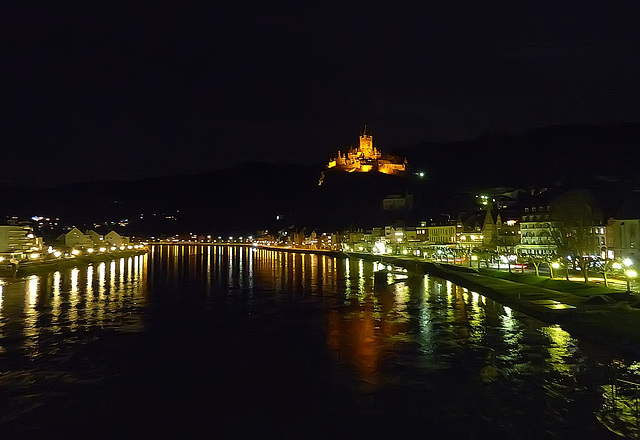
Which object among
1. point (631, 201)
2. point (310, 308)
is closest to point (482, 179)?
point (631, 201)

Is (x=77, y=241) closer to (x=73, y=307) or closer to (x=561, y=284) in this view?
(x=73, y=307)

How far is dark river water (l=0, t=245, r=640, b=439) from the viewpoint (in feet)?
37.4

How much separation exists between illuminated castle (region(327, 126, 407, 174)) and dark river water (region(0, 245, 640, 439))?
131 m

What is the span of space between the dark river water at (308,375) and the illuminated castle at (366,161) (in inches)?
5142

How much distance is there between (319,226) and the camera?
151875 millimetres

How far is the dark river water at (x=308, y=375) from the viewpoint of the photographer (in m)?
11.4

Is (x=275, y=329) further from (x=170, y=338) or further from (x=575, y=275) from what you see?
(x=575, y=275)

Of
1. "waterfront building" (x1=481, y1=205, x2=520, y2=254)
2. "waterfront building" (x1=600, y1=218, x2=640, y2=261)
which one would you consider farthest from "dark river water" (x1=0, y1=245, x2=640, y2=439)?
"waterfront building" (x1=481, y1=205, x2=520, y2=254)

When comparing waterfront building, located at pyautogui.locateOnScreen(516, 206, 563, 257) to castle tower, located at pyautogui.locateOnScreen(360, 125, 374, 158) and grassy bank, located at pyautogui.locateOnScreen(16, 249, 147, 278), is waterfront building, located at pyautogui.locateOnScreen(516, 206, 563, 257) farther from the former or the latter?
castle tower, located at pyautogui.locateOnScreen(360, 125, 374, 158)

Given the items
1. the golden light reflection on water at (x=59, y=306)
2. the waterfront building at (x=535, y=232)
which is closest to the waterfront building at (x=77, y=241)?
the golden light reflection on water at (x=59, y=306)

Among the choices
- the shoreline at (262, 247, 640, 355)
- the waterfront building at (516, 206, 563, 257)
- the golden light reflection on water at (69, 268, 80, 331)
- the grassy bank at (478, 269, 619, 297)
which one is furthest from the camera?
the waterfront building at (516, 206, 563, 257)

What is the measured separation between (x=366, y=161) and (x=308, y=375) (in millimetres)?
145829

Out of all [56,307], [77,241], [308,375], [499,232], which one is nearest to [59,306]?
[56,307]

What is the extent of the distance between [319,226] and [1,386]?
452 feet
